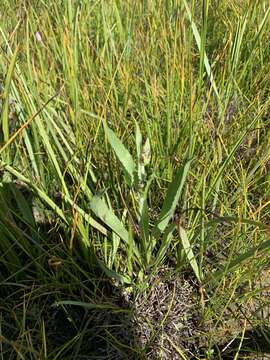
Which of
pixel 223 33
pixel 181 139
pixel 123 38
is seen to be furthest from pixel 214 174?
pixel 223 33

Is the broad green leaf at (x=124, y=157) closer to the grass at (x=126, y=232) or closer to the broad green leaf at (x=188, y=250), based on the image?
the grass at (x=126, y=232)

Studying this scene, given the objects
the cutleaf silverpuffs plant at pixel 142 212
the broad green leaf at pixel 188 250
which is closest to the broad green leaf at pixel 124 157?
the cutleaf silverpuffs plant at pixel 142 212

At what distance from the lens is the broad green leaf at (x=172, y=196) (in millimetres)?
688

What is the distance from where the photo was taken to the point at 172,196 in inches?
28.3

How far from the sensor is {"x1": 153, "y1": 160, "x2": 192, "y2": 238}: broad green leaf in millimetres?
688

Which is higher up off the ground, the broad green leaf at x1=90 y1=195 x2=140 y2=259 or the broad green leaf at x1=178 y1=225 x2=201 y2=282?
the broad green leaf at x1=90 y1=195 x2=140 y2=259

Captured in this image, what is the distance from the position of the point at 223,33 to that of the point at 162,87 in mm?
442

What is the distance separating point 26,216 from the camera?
855mm

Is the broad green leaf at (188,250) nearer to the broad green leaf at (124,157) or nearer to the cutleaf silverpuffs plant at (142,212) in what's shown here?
the cutleaf silverpuffs plant at (142,212)

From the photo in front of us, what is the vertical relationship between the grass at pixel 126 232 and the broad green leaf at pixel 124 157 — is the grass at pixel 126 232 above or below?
below

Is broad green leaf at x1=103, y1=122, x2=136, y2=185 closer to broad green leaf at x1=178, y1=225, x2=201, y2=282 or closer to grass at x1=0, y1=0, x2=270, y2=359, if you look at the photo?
grass at x1=0, y1=0, x2=270, y2=359

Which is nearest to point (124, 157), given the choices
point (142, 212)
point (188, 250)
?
point (142, 212)

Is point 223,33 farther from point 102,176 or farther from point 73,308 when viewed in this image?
point 73,308

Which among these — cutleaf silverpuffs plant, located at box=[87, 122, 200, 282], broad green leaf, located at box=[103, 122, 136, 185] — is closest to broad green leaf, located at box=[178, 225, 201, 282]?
cutleaf silverpuffs plant, located at box=[87, 122, 200, 282]
